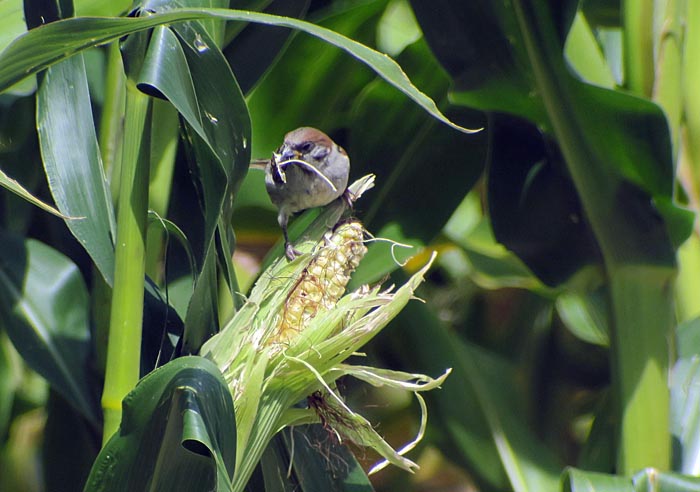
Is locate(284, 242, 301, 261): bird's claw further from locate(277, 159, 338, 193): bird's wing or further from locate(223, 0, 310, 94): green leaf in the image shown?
locate(223, 0, 310, 94): green leaf

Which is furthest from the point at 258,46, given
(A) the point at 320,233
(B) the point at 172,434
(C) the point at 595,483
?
(C) the point at 595,483

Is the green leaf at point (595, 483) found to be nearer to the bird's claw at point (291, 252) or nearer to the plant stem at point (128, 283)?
the bird's claw at point (291, 252)

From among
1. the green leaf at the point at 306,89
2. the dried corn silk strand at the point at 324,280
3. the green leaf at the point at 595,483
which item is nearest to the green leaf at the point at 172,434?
the dried corn silk strand at the point at 324,280

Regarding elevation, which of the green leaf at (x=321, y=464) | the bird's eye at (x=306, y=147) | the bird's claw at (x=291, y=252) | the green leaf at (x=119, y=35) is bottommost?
the green leaf at (x=321, y=464)

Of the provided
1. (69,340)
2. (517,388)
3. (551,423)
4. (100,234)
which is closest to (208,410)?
(100,234)

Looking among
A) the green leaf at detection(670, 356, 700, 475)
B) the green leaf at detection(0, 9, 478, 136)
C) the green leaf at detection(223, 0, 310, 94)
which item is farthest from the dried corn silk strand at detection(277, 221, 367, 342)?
the green leaf at detection(670, 356, 700, 475)

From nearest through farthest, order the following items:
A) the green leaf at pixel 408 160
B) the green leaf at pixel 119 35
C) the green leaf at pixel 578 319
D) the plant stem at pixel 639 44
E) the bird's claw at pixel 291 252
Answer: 1. the green leaf at pixel 119 35
2. the bird's claw at pixel 291 252
3. the plant stem at pixel 639 44
4. the green leaf at pixel 408 160
5. the green leaf at pixel 578 319

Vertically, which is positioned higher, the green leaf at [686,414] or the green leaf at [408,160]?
the green leaf at [408,160]

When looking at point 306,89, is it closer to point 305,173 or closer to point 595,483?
point 305,173
